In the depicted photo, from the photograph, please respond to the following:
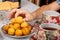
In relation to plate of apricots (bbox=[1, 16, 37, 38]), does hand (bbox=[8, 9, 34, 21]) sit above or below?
above

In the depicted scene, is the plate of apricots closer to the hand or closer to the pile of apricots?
the pile of apricots

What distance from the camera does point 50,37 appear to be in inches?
18.8

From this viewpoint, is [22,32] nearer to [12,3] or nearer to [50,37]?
[50,37]

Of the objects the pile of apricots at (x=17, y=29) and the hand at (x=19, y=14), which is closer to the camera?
the pile of apricots at (x=17, y=29)

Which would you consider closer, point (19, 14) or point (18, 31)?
point (18, 31)

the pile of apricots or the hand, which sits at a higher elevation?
the hand

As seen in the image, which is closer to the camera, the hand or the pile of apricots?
the pile of apricots

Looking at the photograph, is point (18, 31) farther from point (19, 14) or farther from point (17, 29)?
point (19, 14)

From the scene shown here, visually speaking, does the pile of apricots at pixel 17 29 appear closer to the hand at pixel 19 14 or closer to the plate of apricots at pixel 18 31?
the plate of apricots at pixel 18 31

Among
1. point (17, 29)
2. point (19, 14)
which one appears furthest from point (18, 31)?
point (19, 14)

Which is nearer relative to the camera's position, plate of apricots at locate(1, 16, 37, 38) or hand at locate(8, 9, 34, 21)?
plate of apricots at locate(1, 16, 37, 38)

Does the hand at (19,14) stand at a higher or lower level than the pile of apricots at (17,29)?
higher

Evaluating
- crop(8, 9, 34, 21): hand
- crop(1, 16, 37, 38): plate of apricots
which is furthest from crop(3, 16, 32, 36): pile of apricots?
crop(8, 9, 34, 21): hand

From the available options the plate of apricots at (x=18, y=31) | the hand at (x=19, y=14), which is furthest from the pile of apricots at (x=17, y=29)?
the hand at (x=19, y=14)
